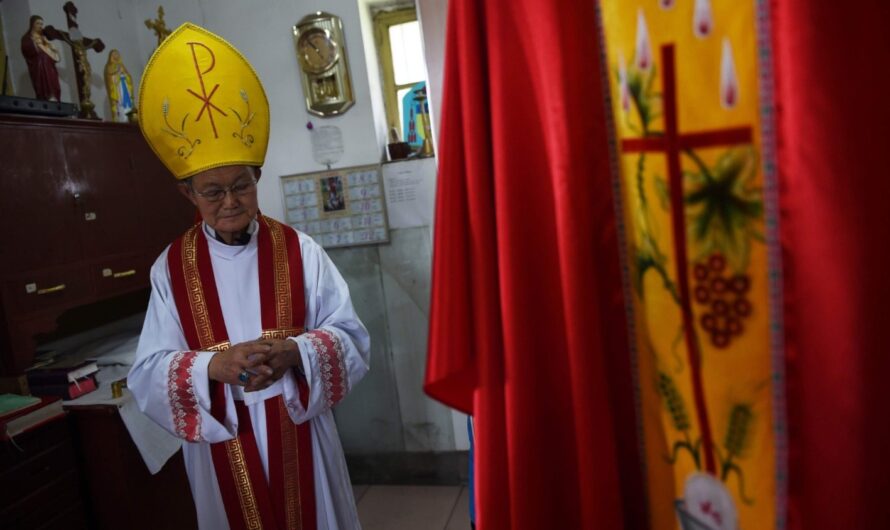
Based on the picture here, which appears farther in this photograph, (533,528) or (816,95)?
(533,528)

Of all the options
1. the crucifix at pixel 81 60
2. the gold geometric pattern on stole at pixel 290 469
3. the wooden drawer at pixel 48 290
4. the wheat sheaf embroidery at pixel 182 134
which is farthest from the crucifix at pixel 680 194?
the crucifix at pixel 81 60

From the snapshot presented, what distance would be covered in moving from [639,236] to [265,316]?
1129 mm

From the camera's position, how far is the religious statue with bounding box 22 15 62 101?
2.25 metres

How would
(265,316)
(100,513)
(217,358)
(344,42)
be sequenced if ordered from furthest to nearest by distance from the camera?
(344,42), (100,513), (265,316), (217,358)

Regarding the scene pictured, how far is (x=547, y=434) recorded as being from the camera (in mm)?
720

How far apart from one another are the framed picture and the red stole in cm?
124

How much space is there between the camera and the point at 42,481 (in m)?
1.93

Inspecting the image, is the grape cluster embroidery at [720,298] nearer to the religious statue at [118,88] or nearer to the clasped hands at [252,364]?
the clasped hands at [252,364]

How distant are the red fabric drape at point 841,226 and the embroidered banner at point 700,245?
0.12 ft

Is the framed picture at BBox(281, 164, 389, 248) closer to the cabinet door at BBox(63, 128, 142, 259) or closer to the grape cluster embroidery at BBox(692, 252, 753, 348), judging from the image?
the cabinet door at BBox(63, 128, 142, 259)

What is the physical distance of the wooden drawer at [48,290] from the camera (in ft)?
6.56

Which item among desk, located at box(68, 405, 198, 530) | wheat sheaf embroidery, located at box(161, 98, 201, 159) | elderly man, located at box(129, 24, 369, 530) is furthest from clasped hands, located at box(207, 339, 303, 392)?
desk, located at box(68, 405, 198, 530)

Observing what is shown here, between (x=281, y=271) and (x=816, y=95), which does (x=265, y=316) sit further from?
(x=816, y=95)

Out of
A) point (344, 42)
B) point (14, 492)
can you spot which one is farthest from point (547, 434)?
point (344, 42)
